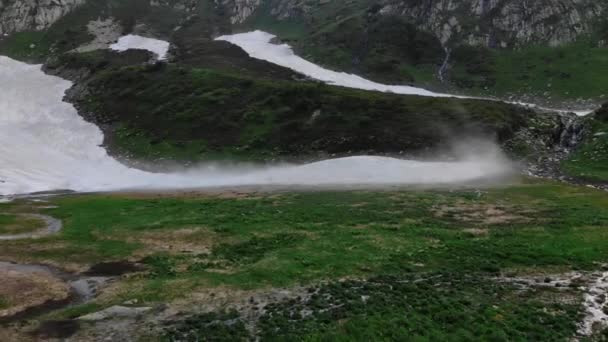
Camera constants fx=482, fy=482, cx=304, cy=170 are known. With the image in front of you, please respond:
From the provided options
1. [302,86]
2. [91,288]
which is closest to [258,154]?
[302,86]

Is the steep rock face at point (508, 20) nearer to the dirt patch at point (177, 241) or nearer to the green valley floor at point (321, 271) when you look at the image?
the green valley floor at point (321, 271)

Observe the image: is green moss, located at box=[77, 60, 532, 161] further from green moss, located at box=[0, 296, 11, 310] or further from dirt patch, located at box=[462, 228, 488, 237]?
green moss, located at box=[0, 296, 11, 310]

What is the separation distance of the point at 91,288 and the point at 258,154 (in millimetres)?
54238

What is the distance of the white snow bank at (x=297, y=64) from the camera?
130 m

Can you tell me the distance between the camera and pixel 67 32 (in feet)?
592

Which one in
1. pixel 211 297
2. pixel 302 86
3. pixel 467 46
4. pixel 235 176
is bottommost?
pixel 211 297

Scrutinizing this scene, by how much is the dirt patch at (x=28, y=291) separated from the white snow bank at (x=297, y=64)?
3956 inches

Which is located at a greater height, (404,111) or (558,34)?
(558,34)

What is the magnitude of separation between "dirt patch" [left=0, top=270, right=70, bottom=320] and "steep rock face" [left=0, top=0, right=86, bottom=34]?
190247mm

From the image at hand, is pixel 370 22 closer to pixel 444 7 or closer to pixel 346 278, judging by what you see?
pixel 444 7

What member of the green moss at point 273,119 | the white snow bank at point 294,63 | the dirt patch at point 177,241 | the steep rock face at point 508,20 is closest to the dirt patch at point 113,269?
the dirt patch at point 177,241

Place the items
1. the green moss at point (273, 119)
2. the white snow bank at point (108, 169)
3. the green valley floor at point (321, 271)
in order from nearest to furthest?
1. the green valley floor at point (321, 271)
2. the white snow bank at point (108, 169)
3. the green moss at point (273, 119)

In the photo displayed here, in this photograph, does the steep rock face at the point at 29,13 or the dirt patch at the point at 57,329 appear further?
the steep rock face at the point at 29,13

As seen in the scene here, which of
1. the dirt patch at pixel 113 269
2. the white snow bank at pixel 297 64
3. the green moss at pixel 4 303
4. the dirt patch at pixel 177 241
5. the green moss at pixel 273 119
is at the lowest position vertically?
the green moss at pixel 4 303
